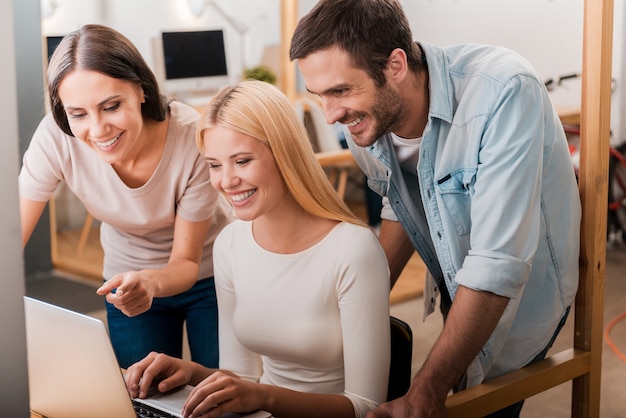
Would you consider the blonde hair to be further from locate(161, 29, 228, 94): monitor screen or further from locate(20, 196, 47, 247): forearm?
locate(161, 29, 228, 94): monitor screen

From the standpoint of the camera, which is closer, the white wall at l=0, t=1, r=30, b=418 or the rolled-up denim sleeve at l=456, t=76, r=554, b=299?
the white wall at l=0, t=1, r=30, b=418

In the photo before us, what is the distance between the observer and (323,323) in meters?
1.43

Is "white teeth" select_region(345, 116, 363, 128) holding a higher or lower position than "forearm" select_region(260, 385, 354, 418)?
higher

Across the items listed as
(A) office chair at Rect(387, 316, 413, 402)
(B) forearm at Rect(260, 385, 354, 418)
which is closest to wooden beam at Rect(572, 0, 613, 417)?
(A) office chair at Rect(387, 316, 413, 402)

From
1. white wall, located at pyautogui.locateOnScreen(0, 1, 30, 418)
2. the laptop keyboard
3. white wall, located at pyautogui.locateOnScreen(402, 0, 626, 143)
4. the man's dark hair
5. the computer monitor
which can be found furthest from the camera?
the computer monitor

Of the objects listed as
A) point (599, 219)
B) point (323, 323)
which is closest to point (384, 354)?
point (323, 323)

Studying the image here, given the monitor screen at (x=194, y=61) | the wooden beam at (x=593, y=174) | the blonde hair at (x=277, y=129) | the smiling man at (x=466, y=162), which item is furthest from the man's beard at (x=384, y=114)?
the monitor screen at (x=194, y=61)

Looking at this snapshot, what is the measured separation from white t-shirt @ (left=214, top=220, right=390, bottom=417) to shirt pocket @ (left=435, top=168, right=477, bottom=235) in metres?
0.14

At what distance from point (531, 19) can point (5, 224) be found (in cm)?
124

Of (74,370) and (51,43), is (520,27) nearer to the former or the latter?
(51,43)

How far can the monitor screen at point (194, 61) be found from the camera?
347 cm

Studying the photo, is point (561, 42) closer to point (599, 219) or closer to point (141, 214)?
point (599, 219)

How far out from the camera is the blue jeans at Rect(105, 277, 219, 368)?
169 centimetres

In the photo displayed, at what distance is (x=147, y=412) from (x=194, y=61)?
9.44 feet
